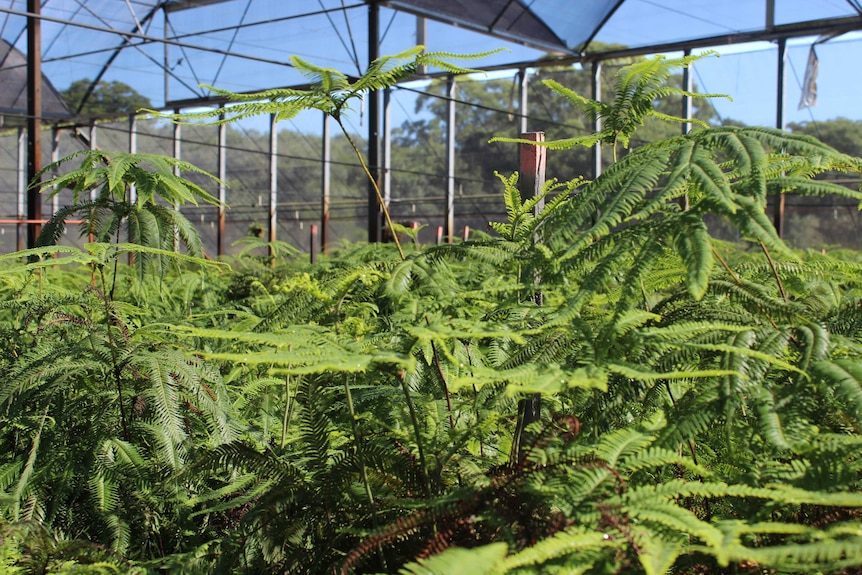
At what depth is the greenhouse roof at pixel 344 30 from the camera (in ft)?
36.0

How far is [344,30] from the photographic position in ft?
37.8

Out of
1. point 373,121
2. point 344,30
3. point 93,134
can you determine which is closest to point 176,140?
point 93,134

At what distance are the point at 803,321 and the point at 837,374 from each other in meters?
0.17

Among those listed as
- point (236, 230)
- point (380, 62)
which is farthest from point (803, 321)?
point (236, 230)

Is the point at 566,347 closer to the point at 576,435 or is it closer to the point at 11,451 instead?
the point at 576,435

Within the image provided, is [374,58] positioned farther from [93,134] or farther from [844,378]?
[844,378]

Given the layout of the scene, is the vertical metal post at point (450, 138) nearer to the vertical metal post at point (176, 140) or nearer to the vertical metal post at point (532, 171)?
the vertical metal post at point (176, 140)

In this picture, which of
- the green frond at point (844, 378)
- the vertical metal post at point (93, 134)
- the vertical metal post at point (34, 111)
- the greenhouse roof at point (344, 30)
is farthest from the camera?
the vertical metal post at point (93, 134)

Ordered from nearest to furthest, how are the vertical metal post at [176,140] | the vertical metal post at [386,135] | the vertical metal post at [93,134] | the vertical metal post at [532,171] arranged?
the vertical metal post at [532,171], the vertical metal post at [386,135], the vertical metal post at [176,140], the vertical metal post at [93,134]

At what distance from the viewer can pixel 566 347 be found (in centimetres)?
147

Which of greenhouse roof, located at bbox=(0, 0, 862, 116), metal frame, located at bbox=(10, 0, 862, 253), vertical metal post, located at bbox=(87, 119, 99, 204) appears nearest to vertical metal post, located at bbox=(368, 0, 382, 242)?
metal frame, located at bbox=(10, 0, 862, 253)

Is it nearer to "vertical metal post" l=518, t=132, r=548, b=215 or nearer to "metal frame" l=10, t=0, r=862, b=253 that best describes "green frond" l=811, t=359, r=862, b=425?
"vertical metal post" l=518, t=132, r=548, b=215

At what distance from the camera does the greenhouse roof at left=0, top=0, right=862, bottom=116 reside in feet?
36.0

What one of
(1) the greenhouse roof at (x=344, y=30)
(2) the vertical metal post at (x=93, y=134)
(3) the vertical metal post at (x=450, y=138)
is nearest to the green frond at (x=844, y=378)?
(1) the greenhouse roof at (x=344, y=30)
